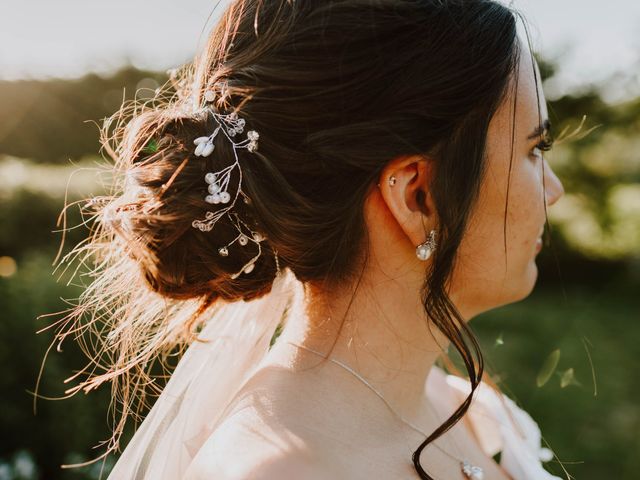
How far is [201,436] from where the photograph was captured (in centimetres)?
207

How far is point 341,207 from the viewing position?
1777 mm

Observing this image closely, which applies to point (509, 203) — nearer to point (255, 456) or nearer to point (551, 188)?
point (551, 188)

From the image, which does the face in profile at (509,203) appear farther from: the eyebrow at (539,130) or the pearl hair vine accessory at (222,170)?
the pearl hair vine accessory at (222,170)

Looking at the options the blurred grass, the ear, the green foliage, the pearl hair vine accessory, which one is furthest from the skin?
the blurred grass

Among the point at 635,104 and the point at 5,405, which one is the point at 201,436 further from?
the point at 635,104

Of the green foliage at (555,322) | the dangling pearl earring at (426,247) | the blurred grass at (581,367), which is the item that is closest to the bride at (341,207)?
the dangling pearl earring at (426,247)

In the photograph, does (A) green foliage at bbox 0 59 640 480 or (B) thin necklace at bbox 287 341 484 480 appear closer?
(B) thin necklace at bbox 287 341 484 480

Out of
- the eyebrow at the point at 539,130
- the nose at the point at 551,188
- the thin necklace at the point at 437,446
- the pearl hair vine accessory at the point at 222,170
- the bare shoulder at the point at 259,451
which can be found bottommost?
the thin necklace at the point at 437,446

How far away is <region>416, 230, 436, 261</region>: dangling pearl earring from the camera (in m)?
1.82

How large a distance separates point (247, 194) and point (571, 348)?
20.5 ft

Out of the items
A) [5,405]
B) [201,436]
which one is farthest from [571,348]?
[201,436]

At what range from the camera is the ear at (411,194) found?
1.77 meters

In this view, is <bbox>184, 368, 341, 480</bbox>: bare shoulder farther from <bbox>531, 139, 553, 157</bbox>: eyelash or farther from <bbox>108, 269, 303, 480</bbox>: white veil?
<bbox>531, 139, 553, 157</bbox>: eyelash

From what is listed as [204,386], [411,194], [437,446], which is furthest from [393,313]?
[204,386]
